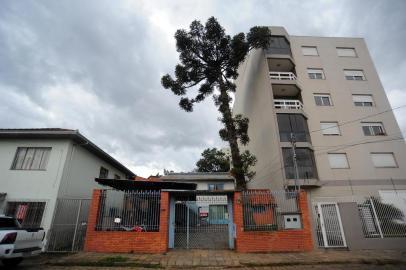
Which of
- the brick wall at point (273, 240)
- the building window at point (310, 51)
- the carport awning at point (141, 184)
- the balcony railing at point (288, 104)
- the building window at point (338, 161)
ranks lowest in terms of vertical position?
the brick wall at point (273, 240)

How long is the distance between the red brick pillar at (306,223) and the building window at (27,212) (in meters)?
12.2

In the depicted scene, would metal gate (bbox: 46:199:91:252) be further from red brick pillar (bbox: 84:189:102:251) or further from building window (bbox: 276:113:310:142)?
building window (bbox: 276:113:310:142)

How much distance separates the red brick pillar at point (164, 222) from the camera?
9.09 metres

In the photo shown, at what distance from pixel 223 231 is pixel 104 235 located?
18.5 feet

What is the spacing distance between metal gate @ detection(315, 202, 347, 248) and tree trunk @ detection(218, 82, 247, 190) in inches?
179

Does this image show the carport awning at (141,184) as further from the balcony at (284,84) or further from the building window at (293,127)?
the balcony at (284,84)

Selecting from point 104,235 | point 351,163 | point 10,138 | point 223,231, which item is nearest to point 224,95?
point 223,231

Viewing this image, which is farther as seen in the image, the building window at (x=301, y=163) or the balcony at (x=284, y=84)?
the balcony at (x=284, y=84)

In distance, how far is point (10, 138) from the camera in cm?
1132

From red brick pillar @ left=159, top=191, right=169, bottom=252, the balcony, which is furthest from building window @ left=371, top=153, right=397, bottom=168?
red brick pillar @ left=159, top=191, right=169, bottom=252

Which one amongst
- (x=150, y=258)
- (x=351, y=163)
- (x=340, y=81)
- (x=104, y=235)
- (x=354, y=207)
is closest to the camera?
(x=150, y=258)

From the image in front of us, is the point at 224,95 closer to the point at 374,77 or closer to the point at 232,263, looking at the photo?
the point at 232,263

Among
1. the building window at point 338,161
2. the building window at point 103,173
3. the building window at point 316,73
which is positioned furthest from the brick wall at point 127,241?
the building window at point 316,73

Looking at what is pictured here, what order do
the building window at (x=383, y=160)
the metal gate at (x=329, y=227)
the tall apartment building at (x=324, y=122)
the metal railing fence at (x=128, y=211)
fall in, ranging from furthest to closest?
the building window at (x=383, y=160)
the tall apartment building at (x=324, y=122)
the metal gate at (x=329, y=227)
the metal railing fence at (x=128, y=211)
